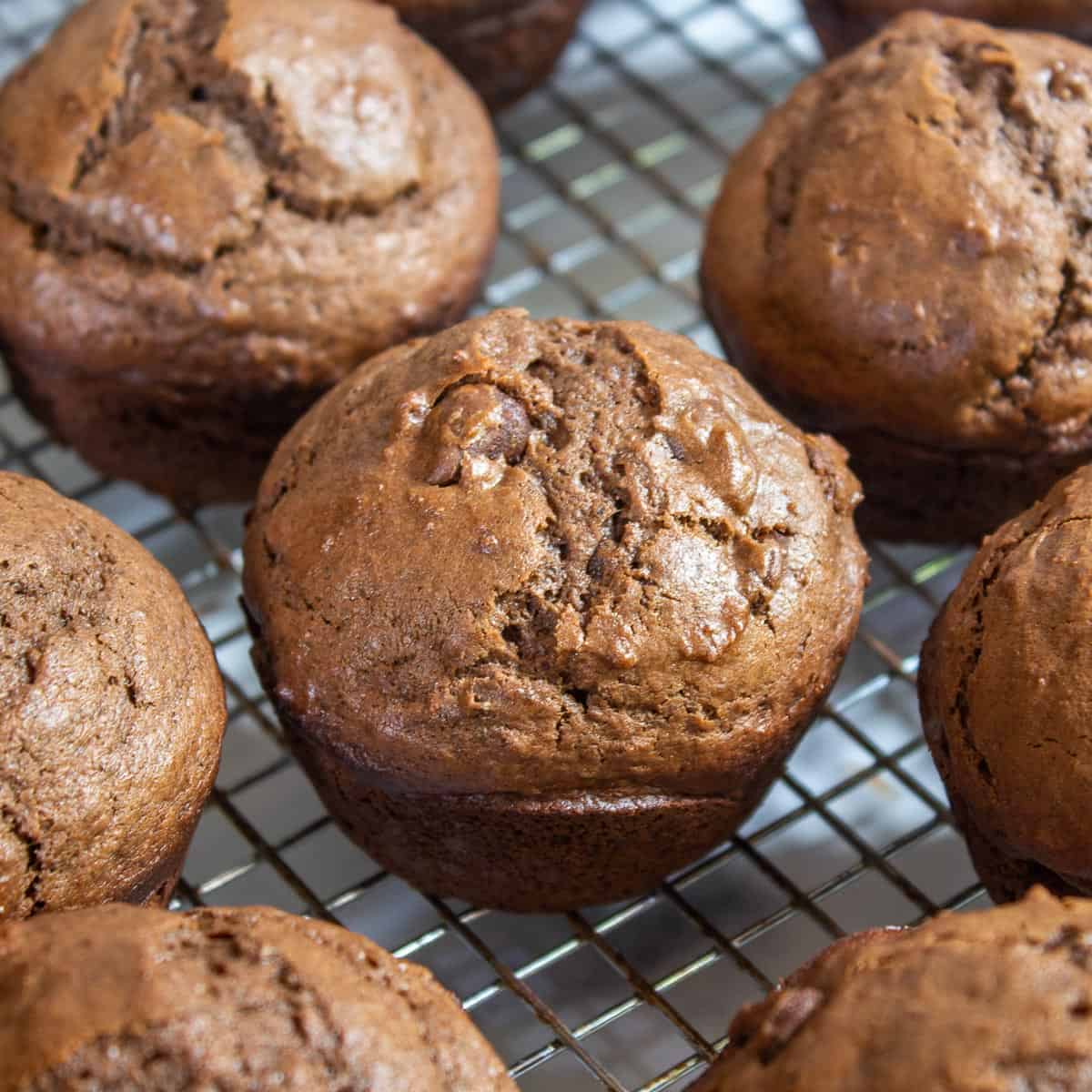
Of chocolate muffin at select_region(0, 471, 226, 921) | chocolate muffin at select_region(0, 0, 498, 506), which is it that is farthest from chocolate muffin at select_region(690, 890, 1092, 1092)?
chocolate muffin at select_region(0, 0, 498, 506)

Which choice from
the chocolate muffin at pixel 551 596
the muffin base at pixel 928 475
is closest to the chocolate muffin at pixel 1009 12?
the muffin base at pixel 928 475

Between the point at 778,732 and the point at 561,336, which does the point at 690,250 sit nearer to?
the point at 561,336

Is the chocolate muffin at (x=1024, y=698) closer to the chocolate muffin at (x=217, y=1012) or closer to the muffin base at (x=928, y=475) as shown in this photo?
the muffin base at (x=928, y=475)

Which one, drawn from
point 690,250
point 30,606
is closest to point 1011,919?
point 30,606

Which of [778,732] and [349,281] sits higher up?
[349,281]

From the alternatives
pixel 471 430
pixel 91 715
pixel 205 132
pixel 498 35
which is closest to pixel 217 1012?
pixel 91 715

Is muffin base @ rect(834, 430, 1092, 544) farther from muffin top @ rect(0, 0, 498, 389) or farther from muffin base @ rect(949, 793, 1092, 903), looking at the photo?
muffin top @ rect(0, 0, 498, 389)

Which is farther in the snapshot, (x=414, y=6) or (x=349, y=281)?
(x=414, y=6)

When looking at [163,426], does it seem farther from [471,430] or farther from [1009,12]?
[1009,12]
